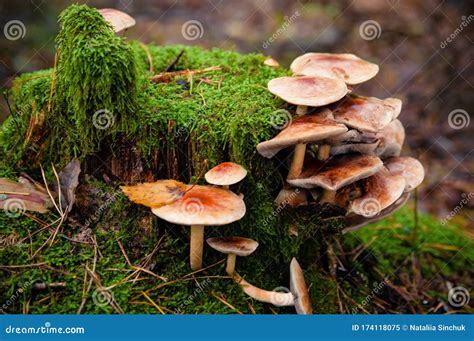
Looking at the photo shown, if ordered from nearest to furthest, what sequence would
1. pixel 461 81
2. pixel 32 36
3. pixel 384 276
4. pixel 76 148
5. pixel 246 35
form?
pixel 76 148
pixel 384 276
pixel 32 36
pixel 461 81
pixel 246 35

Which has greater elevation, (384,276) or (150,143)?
(150,143)

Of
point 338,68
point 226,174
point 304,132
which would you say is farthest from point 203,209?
point 338,68

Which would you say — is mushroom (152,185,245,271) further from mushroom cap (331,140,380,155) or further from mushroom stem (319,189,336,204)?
mushroom cap (331,140,380,155)

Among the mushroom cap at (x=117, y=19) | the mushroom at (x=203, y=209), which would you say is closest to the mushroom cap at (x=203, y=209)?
the mushroom at (x=203, y=209)

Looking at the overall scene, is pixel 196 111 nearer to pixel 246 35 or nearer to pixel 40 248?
pixel 40 248

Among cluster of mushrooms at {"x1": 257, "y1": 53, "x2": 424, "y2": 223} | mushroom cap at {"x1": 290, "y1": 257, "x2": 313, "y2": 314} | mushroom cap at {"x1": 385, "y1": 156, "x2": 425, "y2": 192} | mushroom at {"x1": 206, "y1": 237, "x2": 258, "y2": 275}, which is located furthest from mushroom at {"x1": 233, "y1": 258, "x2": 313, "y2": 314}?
mushroom cap at {"x1": 385, "y1": 156, "x2": 425, "y2": 192}

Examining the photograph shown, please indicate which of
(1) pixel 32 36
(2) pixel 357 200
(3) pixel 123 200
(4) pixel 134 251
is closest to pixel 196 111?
(3) pixel 123 200

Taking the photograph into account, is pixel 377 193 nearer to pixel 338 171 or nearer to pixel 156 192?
pixel 338 171
